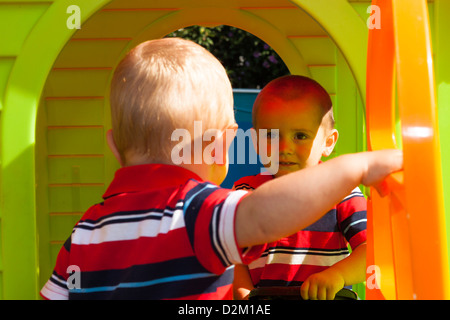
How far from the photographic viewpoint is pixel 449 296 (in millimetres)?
1184

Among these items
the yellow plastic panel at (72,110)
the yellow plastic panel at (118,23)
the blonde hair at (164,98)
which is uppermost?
the yellow plastic panel at (118,23)

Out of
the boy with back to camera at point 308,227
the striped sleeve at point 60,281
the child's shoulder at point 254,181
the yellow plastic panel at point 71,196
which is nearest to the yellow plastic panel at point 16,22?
the striped sleeve at point 60,281

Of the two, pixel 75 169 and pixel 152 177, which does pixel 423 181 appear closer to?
pixel 152 177

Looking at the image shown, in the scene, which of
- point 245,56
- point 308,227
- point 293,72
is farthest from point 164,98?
point 245,56

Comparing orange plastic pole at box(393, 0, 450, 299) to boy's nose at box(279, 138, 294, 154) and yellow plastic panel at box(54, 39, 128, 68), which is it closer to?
boy's nose at box(279, 138, 294, 154)

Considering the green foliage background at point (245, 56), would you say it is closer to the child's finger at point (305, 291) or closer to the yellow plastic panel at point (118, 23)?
the yellow plastic panel at point (118, 23)

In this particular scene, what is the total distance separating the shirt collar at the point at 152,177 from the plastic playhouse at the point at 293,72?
0.47 metres

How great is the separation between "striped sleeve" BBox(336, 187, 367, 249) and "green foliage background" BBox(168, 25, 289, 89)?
5877mm

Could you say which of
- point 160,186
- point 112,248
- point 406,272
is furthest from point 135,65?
point 406,272

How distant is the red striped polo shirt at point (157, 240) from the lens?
130cm

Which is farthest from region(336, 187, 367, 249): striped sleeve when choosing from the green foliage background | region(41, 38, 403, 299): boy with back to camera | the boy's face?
Result: the green foliage background

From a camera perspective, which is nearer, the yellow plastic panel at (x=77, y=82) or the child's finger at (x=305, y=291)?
the child's finger at (x=305, y=291)

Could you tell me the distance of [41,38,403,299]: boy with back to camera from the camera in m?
1.25

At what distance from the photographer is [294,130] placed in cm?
226
